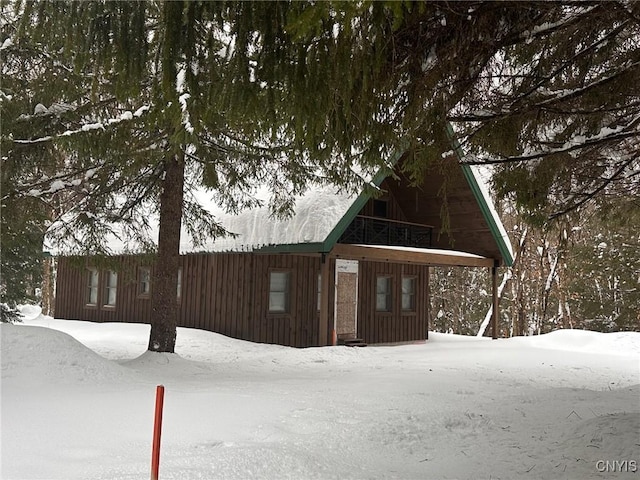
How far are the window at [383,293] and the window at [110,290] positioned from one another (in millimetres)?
9637

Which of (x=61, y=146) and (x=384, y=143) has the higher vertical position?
(x=61, y=146)

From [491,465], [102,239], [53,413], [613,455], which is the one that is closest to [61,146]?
Answer: [102,239]

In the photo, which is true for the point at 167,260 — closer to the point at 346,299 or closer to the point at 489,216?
the point at 346,299

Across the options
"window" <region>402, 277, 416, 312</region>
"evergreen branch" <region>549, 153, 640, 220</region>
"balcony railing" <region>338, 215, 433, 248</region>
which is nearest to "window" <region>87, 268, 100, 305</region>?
"balcony railing" <region>338, 215, 433, 248</region>

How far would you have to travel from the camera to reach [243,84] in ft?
15.5

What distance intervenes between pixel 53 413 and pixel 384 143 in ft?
15.4

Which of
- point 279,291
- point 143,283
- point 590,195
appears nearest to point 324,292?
point 279,291

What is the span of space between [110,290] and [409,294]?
36.0 feet

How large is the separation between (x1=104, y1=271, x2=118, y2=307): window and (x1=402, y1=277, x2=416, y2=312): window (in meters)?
10.5

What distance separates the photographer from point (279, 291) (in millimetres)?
17500

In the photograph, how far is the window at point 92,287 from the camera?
22281mm

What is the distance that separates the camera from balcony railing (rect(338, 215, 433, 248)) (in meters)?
17.3

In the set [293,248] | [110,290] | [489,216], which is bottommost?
[110,290]

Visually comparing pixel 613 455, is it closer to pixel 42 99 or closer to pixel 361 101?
pixel 361 101
